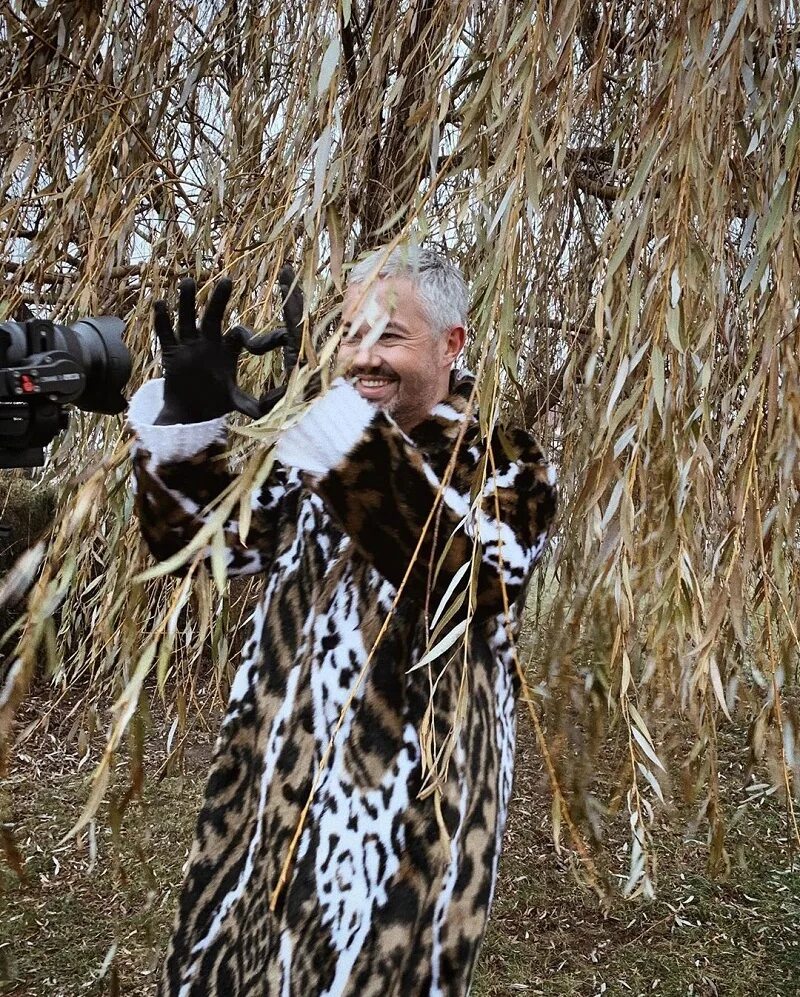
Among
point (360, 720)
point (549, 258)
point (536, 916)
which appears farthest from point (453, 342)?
point (536, 916)

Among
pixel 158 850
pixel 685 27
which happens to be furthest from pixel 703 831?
pixel 685 27

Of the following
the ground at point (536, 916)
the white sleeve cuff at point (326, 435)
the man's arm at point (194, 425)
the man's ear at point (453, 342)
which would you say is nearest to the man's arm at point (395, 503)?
the white sleeve cuff at point (326, 435)

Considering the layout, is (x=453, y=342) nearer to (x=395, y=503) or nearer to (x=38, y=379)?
(x=395, y=503)

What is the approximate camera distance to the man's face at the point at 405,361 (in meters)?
1.15

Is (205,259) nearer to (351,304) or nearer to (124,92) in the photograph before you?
(124,92)

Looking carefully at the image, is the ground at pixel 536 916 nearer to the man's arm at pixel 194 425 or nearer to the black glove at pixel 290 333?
the man's arm at pixel 194 425

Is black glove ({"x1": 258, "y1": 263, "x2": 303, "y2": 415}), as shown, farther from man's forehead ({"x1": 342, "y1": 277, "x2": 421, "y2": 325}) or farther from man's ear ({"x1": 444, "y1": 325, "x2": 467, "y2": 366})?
man's ear ({"x1": 444, "y1": 325, "x2": 467, "y2": 366})

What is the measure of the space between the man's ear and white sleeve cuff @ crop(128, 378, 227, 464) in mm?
273

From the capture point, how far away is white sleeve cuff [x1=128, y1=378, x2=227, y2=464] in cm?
113

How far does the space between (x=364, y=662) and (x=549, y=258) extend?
37.9 inches

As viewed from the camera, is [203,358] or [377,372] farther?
[377,372]

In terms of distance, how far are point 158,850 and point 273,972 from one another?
1.87 meters

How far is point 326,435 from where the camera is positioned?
100 centimetres

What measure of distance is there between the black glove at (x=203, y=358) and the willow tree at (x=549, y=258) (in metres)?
→ 0.08
